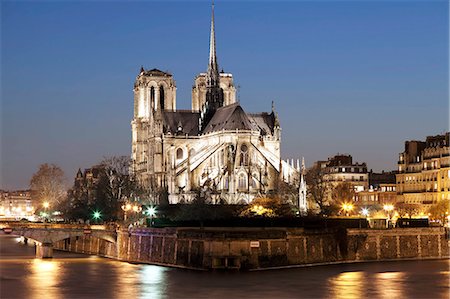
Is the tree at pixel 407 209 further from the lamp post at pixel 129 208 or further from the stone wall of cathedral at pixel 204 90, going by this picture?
the stone wall of cathedral at pixel 204 90

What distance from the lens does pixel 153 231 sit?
54.9 m

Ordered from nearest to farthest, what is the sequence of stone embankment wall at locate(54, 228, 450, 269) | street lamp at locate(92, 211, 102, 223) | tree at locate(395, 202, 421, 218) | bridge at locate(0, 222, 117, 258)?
stone embankment wall at locate(54, 228, 450, 269) → bridge at locate(0, 222, 117, 258) → tree at locate(395, 202, 421, 218) → street lamp at locate(92, 211, 102, 223)

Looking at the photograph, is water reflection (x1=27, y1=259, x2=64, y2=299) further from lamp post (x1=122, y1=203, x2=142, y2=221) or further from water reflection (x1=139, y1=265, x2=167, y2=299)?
lamp post (x1=122, y1=203, x2=142, y2=221)

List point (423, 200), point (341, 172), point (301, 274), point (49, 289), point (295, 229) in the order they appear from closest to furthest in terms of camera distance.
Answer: point (49, 289) → point (301, 274) → point (295, 229) → point (423, 200) → point (341, 172)

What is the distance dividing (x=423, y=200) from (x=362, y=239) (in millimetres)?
29228

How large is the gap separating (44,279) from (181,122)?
2273 inches

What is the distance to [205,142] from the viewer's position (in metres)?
100

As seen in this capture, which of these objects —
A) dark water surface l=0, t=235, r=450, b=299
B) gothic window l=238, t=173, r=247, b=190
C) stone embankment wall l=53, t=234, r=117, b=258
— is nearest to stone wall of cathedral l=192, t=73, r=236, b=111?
gothic window l=238, t=173, r=247, b=190

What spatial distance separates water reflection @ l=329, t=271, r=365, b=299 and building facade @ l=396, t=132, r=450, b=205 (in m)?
33.3

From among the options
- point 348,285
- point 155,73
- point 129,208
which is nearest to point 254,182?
point 129,208

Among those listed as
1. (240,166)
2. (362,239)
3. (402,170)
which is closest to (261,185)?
(240,166)

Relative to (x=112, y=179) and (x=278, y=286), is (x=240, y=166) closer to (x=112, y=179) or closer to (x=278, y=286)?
(x=112, y=179)

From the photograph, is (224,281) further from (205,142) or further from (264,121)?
(264,121)

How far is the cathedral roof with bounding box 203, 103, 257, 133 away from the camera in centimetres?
9525
